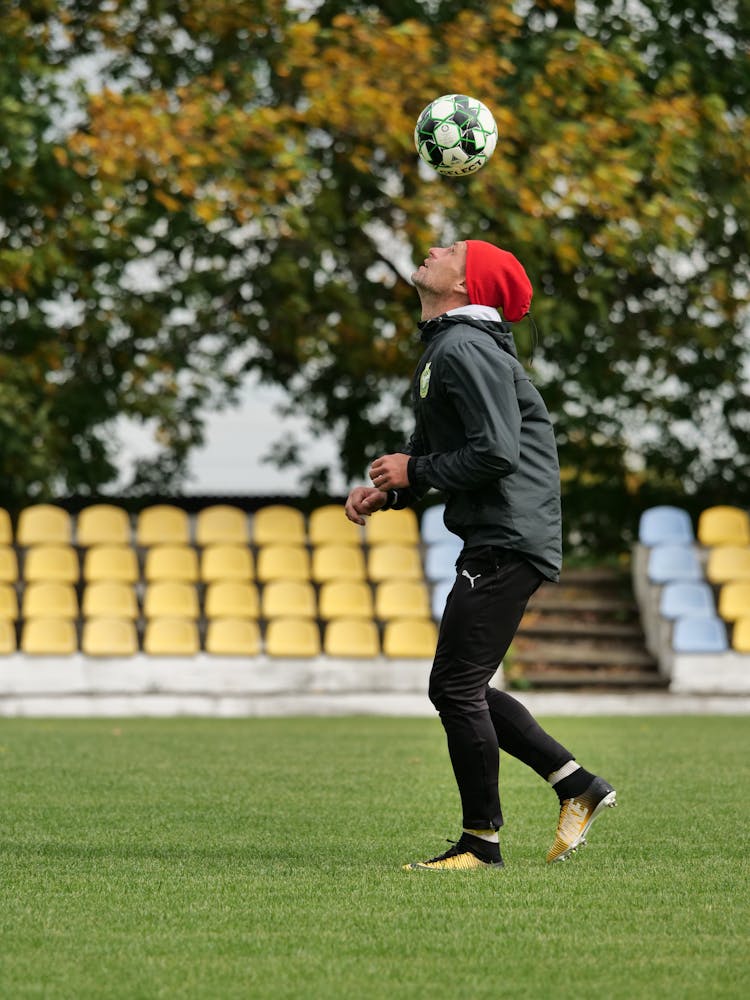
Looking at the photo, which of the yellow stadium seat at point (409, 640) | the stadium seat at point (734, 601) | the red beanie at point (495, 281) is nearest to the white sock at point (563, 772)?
the red beanie at point (495, 281)

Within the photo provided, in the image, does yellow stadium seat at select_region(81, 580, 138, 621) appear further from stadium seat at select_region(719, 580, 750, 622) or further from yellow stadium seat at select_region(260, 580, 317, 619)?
stadium seat at select_region(719, 580, 750, 622)

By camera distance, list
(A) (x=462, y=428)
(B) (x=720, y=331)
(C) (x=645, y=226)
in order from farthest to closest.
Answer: (B) (x=720, y=331)
(C) (x=645, y=226)
(A) (x=462, y=428)

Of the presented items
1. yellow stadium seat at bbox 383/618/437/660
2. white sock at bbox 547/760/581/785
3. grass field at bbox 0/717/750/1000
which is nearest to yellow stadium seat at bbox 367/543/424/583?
yellow stadium seat at bbox 383/618/437/660

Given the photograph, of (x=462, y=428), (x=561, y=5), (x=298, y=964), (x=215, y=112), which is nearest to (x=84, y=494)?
(x=215, y=112)

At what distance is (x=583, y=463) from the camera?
19.8 metres

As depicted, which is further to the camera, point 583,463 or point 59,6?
point 583,463

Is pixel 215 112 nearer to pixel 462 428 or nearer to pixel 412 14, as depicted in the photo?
pixel 412 14

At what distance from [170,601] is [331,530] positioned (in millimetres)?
2107

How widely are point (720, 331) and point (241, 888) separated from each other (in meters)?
15.4

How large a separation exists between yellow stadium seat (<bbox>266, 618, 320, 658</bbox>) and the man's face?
1082 centimetres

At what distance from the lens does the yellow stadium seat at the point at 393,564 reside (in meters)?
17.0

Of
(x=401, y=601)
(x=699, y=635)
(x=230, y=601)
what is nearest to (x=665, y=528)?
(x=699, y=635)

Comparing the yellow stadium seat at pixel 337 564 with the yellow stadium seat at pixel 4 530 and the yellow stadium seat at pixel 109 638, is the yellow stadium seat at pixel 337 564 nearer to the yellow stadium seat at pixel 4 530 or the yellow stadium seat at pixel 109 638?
the yellow stadium seat at pixel 109 638

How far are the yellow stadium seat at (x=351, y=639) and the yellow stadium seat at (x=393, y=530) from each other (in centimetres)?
141
